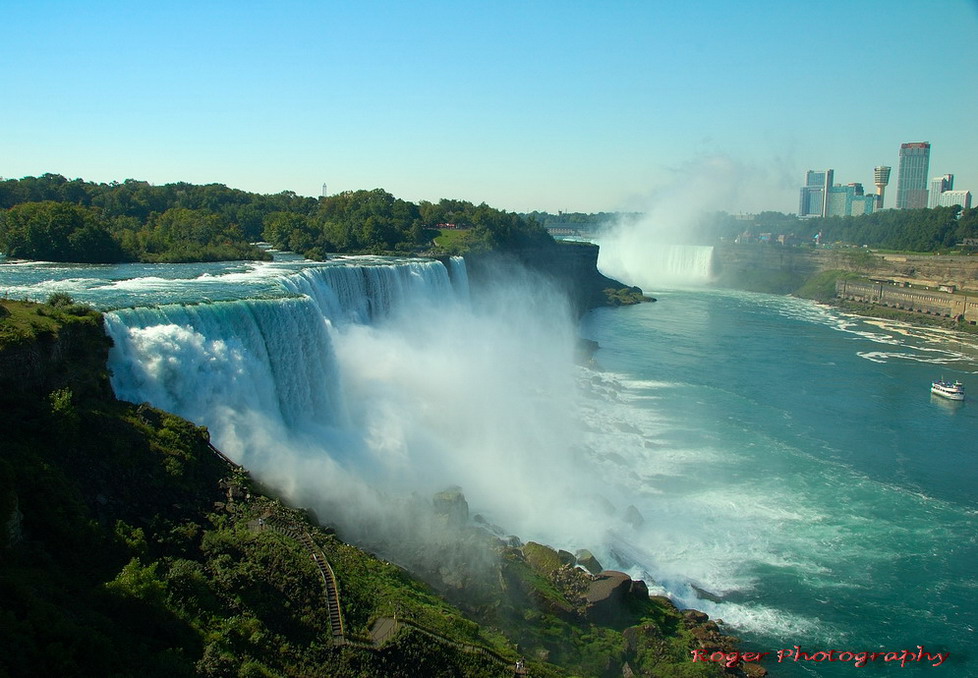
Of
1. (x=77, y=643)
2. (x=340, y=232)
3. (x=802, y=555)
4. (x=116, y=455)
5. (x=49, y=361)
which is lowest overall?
(x=802, y=555)

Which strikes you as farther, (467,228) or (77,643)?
(467,228)

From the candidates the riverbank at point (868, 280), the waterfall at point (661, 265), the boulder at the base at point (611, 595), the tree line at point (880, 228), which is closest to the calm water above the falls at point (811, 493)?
the boulder at the base at point (611, 595)

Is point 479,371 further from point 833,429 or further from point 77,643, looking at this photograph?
point 77,643

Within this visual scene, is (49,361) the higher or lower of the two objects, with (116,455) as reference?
higher

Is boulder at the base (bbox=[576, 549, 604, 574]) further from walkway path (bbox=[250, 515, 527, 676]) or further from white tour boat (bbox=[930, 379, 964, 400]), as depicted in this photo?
white tour boat (bbox=[930, 379, 964, 400])

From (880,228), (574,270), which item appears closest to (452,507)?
(574,270)

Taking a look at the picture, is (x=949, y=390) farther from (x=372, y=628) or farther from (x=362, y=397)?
(x=372, y=628)

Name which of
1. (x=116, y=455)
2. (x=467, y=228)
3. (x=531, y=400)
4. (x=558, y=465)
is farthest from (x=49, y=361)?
(x=467, y=228)
